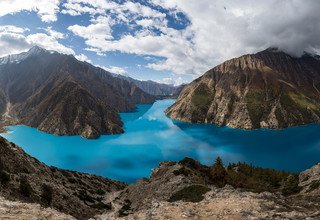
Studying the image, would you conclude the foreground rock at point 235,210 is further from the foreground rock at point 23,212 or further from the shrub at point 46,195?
the shrub at point 46,195

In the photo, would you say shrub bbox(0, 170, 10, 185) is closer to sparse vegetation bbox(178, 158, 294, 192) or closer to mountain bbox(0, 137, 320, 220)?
mountain bbox(0, 137, 320, 220)

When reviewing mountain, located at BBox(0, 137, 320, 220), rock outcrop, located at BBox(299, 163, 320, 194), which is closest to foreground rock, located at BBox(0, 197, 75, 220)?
mountain, located at BBox(0, 137, 320, 220)

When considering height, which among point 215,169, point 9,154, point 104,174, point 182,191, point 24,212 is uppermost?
point 104,174

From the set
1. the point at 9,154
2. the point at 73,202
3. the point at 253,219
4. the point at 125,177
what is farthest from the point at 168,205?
the point at 125,177

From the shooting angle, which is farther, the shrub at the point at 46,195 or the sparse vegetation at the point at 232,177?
the sparse vegetation at the point at 232,177

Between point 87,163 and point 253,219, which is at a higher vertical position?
point 87,163

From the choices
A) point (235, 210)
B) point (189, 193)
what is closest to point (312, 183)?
point (189, 193)

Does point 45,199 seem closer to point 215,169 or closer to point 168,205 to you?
point 168,205

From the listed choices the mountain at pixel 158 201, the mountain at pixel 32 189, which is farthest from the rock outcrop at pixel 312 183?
the mountain at pixel 32 189
